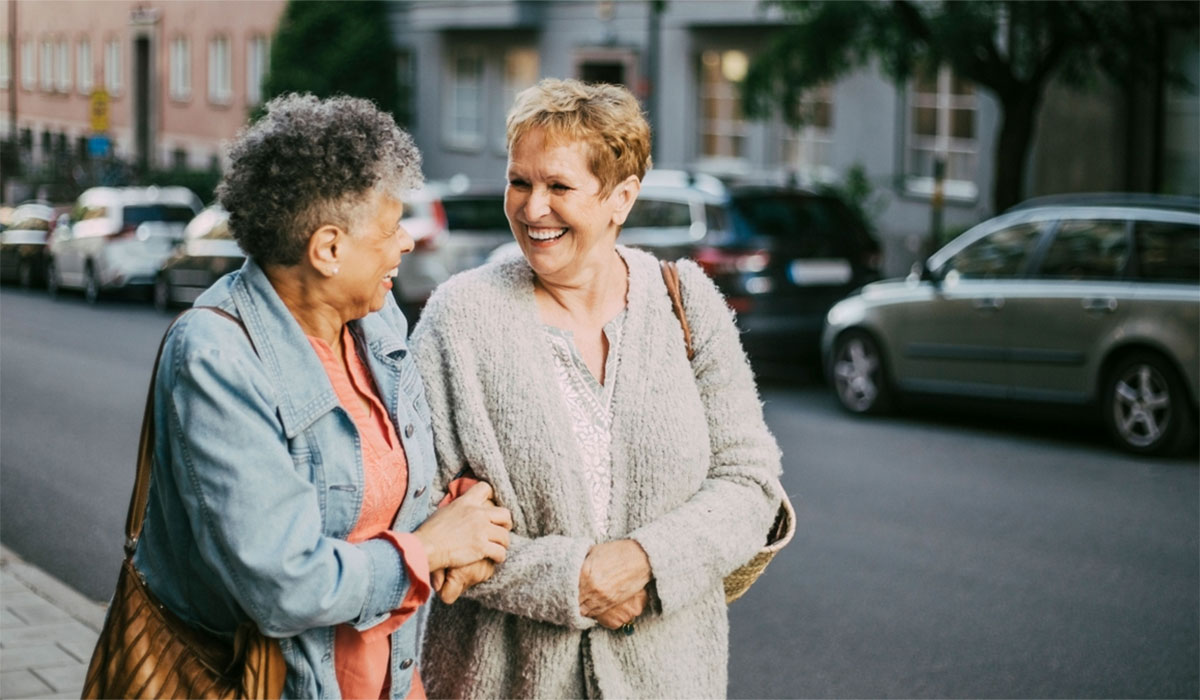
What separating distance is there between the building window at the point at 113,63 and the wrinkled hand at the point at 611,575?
48581 mm

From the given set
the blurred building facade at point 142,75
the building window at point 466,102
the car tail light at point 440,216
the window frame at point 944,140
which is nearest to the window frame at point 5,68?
the blurred building facade at point 142,75

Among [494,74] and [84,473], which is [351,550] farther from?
[494,74]

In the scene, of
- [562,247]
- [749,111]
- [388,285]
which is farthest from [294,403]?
[749,111]

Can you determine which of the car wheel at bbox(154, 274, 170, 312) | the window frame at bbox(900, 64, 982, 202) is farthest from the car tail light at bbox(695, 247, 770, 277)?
the car wheel at bbox(154, 274, 170, 312)

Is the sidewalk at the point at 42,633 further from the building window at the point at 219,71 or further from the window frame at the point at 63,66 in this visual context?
the window frame at the point at 63,66

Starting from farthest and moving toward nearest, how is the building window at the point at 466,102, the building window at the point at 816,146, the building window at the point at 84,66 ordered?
the building window at the point at 84,66, the building window at the point at 466,102, the building window at the point at 816,146

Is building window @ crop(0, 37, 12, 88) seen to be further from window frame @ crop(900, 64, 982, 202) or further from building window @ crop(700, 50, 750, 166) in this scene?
window frame @ crop(900, 64, 982, 202)

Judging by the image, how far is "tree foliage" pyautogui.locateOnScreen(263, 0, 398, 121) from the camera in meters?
35.4

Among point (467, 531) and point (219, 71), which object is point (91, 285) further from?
point (467, 531)

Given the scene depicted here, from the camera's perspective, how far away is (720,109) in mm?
27109

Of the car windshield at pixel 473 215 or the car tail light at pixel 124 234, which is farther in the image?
the car tail light at pixel 124 234

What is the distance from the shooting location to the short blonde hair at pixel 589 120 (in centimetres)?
286

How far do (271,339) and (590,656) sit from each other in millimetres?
841

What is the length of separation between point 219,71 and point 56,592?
38.8 metres
